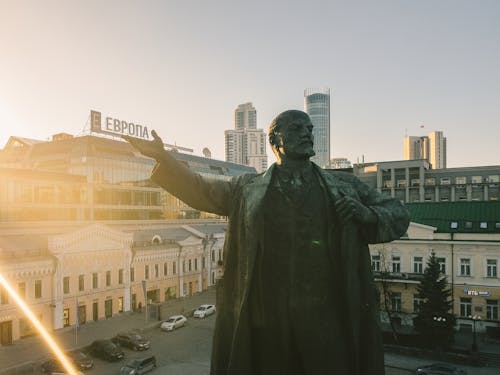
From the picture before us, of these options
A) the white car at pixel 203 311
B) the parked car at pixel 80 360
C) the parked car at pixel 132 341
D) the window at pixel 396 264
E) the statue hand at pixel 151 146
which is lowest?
the white car at pixel 203 311

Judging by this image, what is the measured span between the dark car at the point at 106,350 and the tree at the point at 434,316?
18.4 m

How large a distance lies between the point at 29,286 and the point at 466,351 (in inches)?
1111

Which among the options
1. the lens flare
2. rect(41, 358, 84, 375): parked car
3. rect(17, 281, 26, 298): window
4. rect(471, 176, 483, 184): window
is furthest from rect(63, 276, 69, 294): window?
rect(471, 176, 483, 184): window

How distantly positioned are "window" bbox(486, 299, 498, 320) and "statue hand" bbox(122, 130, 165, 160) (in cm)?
3162

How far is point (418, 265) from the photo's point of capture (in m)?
31.0

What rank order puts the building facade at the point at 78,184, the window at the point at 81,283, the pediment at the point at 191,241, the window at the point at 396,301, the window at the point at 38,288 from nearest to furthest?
1. the window at the point at 38,288
2. the window at the point at 81,283
3. the window at the point at 396,301
4. the building facade at the point at 78,184
5. the pediment at the point at 191,241

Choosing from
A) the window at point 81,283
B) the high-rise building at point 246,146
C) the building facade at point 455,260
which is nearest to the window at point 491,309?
the building facade at point 455,260

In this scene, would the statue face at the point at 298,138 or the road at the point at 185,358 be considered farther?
the road at the point at 185,358

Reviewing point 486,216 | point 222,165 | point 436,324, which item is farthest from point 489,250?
point 222,165

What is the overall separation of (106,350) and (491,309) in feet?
84.7

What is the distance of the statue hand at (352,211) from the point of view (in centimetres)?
390

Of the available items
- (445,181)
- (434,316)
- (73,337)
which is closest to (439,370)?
Result: (434,316)

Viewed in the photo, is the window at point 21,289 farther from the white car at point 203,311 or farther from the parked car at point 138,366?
the white car at point 203,311

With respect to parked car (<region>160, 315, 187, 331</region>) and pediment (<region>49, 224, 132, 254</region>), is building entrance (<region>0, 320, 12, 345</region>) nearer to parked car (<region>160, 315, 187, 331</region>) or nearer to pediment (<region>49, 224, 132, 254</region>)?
pediment (<region>49, 224, 132, 254</region>)
